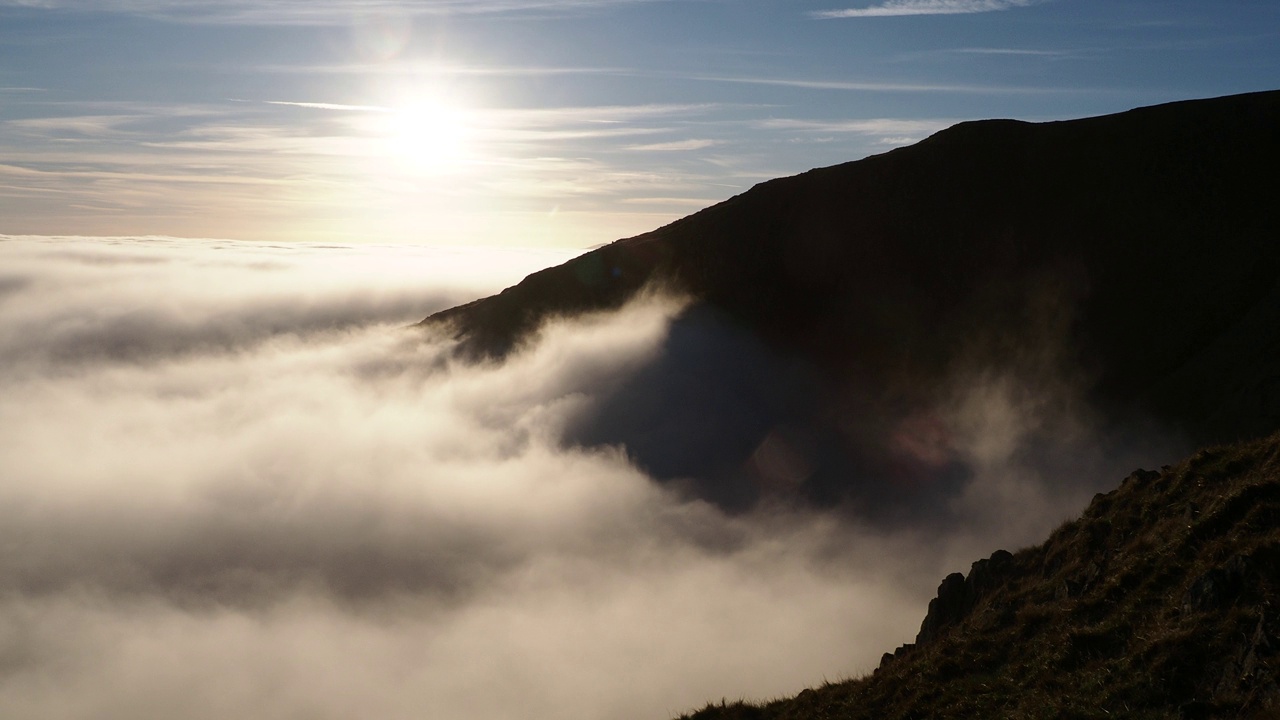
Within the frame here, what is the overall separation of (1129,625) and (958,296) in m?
59.9

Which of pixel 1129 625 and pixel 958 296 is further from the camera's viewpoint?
pixel 958 296

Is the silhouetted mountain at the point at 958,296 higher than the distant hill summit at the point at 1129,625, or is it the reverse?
the silhouetted mountain at the point at 958,296

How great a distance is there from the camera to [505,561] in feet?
281

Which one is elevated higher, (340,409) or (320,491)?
(340,409)

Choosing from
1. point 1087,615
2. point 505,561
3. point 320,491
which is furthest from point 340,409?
point 1087,615

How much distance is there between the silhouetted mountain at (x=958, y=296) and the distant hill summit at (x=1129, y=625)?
120 feet

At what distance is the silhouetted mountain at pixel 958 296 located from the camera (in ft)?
193

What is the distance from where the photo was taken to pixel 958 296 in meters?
70.9

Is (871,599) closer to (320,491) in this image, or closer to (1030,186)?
(1030,186)

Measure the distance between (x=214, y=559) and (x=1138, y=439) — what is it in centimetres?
9516

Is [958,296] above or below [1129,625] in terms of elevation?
above

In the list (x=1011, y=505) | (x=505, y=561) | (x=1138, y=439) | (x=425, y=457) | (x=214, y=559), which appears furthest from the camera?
(x=425, y=457)

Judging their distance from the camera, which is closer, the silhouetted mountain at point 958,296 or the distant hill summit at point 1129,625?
the distant hill summit at point 1129,625

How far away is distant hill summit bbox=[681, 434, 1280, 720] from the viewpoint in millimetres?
12383
